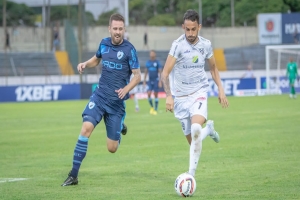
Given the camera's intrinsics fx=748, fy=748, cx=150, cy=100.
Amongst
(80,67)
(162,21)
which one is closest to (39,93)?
(80,67)

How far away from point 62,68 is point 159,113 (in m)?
28.7

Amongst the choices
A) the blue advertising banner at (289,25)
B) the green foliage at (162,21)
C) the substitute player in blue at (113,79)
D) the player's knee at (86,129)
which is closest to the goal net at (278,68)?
the blue advertising banner at (289,25)

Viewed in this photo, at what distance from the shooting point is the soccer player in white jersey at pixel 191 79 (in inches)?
407

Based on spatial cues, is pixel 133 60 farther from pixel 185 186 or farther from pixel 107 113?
pixel 185 186

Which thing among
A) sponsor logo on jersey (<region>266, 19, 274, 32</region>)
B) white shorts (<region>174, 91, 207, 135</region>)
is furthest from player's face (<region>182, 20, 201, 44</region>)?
sponsor logo on jersey (<region>266, 19, 274, 32</region>)

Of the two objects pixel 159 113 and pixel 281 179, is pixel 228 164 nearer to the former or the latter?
pixel 281 179

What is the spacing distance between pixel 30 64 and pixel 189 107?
49350 mm

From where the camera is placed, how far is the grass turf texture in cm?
1019

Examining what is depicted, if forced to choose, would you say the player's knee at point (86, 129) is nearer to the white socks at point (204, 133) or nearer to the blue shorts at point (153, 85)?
the white socks at point (204, 133)

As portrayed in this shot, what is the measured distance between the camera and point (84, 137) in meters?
11.1

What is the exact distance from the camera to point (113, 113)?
38.2 feet

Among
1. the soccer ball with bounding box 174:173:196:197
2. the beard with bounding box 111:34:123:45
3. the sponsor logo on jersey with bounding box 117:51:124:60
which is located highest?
the beard with bounding box 111:34:123:45

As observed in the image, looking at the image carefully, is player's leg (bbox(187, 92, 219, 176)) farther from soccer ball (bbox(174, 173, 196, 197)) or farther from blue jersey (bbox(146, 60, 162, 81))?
blue jersey (bbox(146, 60, 162, 81))

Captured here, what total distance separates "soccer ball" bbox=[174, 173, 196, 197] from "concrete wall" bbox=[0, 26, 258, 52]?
49.2m
